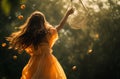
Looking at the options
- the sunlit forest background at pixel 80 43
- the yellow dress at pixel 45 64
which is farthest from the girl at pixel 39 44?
the sunlit forest background at pixel 80 43

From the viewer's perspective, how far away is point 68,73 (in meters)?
31.3

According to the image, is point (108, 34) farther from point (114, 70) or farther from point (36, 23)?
point (36, 23)

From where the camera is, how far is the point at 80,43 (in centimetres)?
3538

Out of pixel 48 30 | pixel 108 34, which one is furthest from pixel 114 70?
pixel 48 30

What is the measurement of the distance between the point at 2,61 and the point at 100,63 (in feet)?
25.4

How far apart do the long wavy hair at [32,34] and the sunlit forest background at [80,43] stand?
22.1m

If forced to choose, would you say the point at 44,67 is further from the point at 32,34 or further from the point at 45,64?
the point at 32,34

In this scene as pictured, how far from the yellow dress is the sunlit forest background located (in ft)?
72.6

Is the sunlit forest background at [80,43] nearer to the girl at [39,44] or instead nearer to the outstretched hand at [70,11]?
→ the girl at [39,44]

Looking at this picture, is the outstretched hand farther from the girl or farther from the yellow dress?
the yellow dress

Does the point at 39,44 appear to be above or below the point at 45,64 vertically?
above

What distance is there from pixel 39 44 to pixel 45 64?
32 cm

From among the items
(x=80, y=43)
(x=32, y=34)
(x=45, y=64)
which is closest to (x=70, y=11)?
(x=32, y=34)

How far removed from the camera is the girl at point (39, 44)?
6707 millimetres
